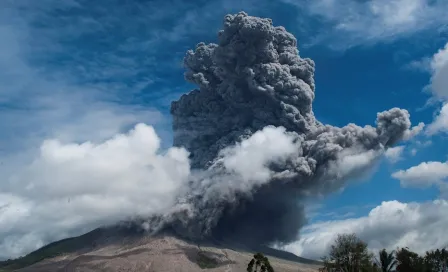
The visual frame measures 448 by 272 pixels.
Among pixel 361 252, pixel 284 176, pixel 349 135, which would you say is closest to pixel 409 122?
pixel 349 135

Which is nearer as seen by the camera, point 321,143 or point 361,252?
point 361,252

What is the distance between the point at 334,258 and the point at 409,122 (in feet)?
405

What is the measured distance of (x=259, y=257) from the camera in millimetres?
70062

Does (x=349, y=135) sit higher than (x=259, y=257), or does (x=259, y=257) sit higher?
(x=349, y=135)

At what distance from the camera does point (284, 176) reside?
7869 inches

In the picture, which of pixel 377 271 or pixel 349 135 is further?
pixel 349 135

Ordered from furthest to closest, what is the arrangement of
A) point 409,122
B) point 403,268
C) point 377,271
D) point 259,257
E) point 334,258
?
point 409,122 < point 403,268 < point 334,258 < point 377,271 < point 259,257

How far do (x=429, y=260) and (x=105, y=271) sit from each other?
14140 cm

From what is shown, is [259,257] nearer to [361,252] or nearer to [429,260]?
[361,252]

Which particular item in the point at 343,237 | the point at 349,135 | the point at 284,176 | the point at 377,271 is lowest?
the point at 377,271

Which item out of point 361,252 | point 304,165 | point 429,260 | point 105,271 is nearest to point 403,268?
point 429,260

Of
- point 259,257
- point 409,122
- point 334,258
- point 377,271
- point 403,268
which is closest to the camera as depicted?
point 259,257

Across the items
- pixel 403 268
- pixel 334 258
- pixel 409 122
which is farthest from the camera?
pixel 409 122

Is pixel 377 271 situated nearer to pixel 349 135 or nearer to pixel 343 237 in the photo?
pixel 343 237
